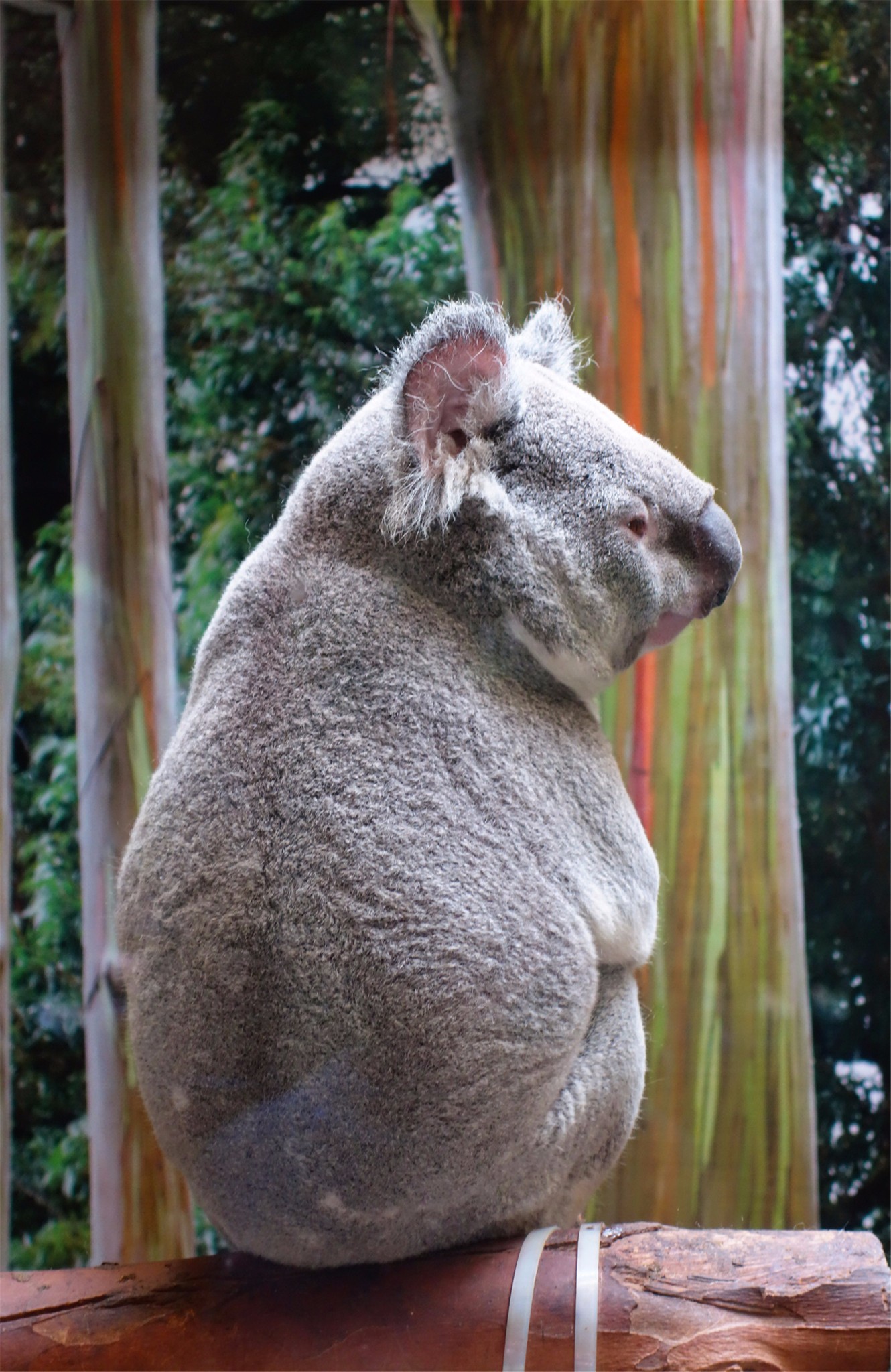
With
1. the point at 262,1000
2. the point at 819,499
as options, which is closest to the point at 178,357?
the point at 819,499

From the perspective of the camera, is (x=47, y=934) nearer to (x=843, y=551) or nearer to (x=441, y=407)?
(x=441, y=407)

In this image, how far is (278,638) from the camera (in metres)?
1.12

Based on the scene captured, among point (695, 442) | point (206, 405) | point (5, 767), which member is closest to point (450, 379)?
point (695, 442)

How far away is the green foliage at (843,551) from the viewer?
1.94 meters

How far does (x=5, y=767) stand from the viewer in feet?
6.49

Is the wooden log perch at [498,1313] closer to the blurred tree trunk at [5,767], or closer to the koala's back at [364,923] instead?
the koala's back at [364,923]

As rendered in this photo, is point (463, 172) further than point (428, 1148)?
Yes

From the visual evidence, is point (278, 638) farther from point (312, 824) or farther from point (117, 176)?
point (117, 176)

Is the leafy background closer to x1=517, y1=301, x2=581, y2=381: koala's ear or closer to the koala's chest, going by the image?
x1=517, y1=301, x2=581, y2=381: koala's ear

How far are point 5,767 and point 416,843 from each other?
1.17m

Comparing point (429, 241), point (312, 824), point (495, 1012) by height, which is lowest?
point (495, 1012)

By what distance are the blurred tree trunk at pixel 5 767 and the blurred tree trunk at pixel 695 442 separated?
0.89 metres

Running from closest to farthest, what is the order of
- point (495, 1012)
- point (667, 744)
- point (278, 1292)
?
1. point (495, 1012)
2. point (278, 1292)
3. point (667, 744)

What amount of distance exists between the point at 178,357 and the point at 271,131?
399mm
